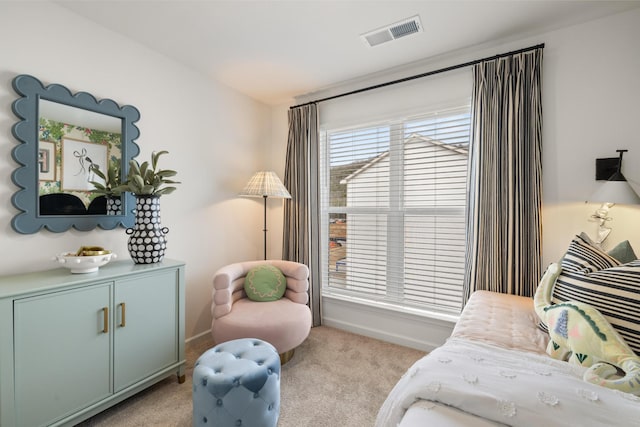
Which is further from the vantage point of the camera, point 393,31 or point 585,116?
point 393,31

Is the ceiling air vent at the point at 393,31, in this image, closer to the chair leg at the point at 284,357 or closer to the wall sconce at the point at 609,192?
the wall sconce at the point at 609,192

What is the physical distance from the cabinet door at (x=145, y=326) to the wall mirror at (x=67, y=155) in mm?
581

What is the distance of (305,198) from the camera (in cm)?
305

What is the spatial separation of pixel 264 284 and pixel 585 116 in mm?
2704

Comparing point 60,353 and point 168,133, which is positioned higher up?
point 168,133

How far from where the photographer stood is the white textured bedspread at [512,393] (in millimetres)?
Answer: 721

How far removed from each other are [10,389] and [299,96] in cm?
309

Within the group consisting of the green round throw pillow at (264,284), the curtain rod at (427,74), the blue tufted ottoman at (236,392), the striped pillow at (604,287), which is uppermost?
the curtain rod at (427,74)

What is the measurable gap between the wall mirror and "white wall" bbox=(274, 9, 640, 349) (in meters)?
2.96

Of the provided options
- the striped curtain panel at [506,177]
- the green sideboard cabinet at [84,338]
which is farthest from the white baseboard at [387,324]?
the green sideboard cabinet at [84,338]

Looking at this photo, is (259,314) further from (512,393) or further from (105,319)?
(512,393)

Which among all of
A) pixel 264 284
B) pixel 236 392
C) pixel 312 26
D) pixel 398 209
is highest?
pixel 312 26

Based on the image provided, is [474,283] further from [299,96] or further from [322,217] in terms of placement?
[299,96]

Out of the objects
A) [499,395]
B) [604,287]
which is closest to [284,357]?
[499,395]
